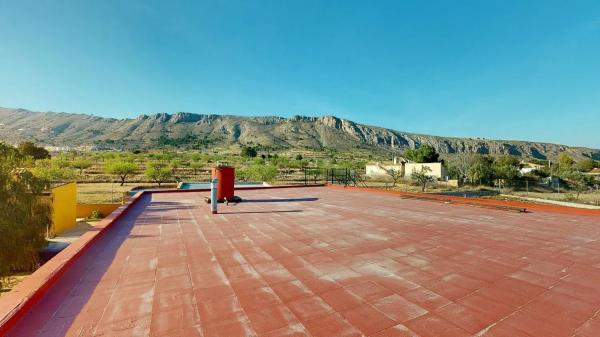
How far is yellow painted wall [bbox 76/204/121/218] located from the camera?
18438 millimetres

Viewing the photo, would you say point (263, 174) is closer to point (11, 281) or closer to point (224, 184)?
point (224, 184)

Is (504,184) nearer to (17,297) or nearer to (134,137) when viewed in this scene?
(17,297)

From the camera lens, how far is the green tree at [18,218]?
8266 millimetres

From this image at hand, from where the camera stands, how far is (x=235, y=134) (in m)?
128

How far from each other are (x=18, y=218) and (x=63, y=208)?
6852 millimetres

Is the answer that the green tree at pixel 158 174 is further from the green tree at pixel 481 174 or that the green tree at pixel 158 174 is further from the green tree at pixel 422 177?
the green tree at pixel 481 174

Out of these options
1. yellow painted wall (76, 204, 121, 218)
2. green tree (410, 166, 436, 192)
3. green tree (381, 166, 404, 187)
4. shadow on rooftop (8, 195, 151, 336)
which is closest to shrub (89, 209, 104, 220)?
yellow painted wall (76, 204, 121, 218)

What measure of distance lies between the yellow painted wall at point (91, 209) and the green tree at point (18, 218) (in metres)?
7.52

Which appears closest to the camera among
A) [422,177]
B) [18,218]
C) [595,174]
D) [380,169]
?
[18,218]

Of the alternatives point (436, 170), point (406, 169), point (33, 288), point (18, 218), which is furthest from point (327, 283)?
point (406, 169)

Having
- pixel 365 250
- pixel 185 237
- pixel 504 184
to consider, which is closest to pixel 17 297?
pixel 185 237

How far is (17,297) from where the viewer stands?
2.51 metres

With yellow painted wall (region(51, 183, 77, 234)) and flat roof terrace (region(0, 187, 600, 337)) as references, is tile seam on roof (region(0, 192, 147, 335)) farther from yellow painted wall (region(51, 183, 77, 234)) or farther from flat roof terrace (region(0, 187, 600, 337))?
yellow painted wall (region(51, 183, 77, 234))

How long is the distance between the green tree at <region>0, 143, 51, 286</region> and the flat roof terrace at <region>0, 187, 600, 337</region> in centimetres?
540
